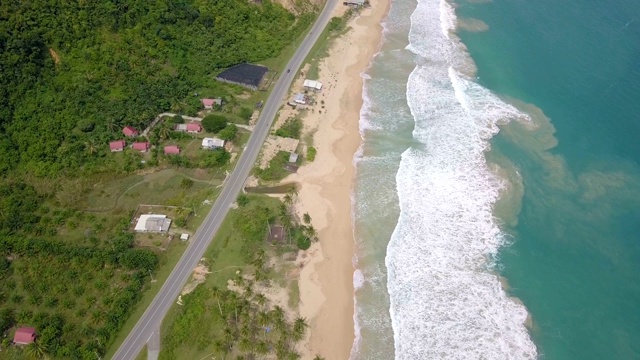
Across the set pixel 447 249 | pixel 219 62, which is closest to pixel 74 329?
pixel 447 249

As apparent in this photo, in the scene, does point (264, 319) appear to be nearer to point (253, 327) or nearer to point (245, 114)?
point (253, 327)

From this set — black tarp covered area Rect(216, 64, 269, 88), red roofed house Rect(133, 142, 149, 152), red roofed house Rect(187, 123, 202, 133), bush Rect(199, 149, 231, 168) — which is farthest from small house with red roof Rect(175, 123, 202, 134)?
black tarp covered area Rect(216, 64, 269, 88)

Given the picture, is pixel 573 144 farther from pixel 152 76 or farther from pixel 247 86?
pixel 152 76

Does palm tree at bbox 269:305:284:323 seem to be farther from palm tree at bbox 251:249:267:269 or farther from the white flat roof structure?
the white flat roof structure

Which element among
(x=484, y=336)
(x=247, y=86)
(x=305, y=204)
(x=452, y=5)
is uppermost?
(x=452, y=5)

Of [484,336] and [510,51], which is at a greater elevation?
[510,51]

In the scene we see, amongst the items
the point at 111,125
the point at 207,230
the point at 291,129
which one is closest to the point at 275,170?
the point at 291,129
